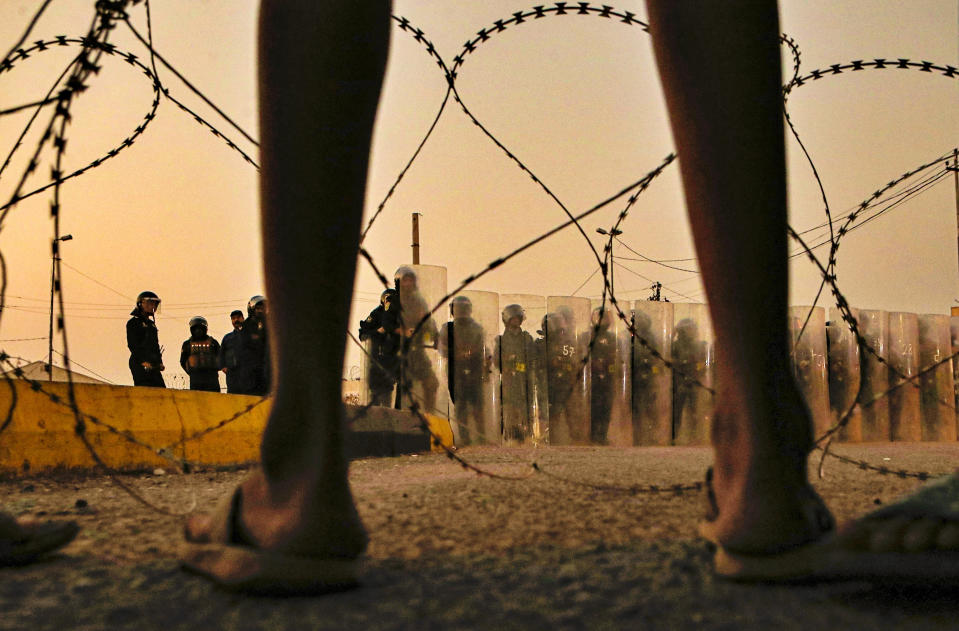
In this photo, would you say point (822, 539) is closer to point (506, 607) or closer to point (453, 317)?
point (506, 607)

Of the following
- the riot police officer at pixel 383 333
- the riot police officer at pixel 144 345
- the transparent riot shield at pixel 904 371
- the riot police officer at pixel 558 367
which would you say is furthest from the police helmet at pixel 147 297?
the transparent riot shield at pixel 904 371

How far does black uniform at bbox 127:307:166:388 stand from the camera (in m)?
8.77

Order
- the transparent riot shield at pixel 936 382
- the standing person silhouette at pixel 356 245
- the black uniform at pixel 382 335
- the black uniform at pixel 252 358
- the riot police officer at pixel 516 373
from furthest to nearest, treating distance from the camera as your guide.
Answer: the transparent riot shield at pixel 936 382 → the riot police officer at pixel 516 373 → the black uniform at pixel 252 358 → the black uniform at pixel 382 335 → the standing person silhouette at pixel 356 245

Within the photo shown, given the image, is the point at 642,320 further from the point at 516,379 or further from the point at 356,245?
the point at 356,245

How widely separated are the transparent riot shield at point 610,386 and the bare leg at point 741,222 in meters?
9.27

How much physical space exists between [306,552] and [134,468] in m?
3.60

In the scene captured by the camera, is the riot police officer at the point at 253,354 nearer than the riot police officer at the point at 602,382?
Yes

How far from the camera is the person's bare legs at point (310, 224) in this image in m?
1.03

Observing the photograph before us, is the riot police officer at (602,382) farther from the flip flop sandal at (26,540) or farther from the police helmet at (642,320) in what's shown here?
the flip flop sandal at (26,540)

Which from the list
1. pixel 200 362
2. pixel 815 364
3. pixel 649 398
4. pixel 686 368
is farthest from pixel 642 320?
pixel 200 362

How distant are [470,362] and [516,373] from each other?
0.66 meters

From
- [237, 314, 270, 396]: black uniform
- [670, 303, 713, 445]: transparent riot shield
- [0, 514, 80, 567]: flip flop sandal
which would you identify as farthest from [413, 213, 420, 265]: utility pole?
[0, 514, 80, 567]: flip flop sandal

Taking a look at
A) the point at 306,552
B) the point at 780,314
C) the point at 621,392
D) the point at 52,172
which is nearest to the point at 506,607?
the point at 306,552

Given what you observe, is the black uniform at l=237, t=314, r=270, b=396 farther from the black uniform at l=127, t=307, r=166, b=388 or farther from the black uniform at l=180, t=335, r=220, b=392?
the black uniform at l=127, t=307, r=166, b=388
